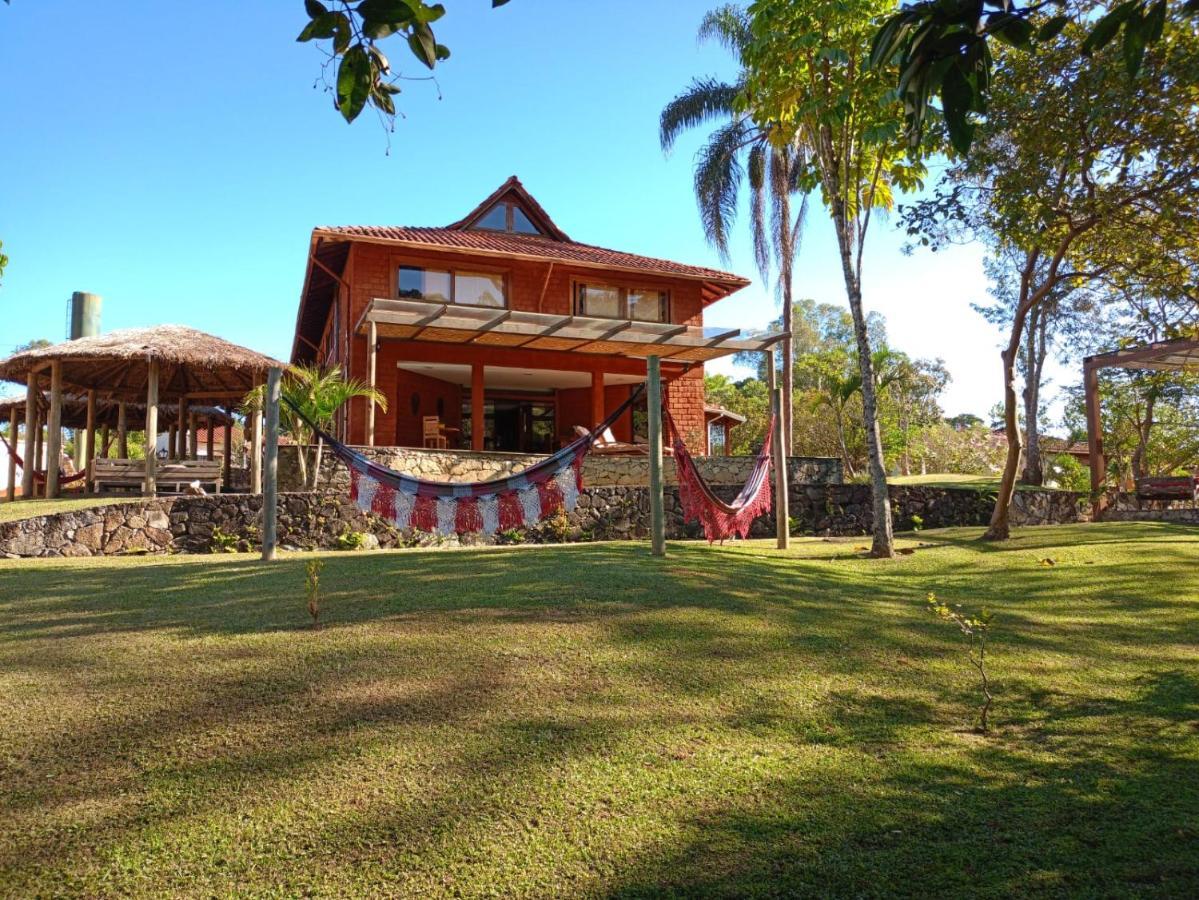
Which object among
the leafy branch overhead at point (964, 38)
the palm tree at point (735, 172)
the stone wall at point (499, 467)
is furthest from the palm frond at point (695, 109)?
the leafy branch overhead at point (964, 38)

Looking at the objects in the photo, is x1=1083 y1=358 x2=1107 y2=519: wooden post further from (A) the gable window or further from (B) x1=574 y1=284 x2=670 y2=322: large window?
(A) the gable window

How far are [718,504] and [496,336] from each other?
8.00 m

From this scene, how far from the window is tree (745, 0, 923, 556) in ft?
26.2

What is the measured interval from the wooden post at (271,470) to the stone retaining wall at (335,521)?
2.95m

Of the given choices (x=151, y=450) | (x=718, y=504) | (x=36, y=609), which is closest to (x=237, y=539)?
(x=151, y=450)

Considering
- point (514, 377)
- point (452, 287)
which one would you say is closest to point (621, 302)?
point (514, 377)

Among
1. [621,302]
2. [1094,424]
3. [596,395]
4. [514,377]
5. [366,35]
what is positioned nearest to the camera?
[366,35]

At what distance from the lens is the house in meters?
13.5

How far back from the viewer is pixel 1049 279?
778cm

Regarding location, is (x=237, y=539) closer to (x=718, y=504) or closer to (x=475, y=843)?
(x=718, y=504)

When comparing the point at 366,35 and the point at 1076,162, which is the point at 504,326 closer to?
the point at 1076,162

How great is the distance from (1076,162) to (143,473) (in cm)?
1224

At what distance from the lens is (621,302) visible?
635 inches

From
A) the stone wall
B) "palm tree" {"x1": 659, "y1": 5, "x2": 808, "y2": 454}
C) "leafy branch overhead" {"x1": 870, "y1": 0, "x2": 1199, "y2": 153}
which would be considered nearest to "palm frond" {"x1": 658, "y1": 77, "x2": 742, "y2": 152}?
"palm tree" {"x1": 659, "y1": 5, "x2": 808, "y2": 454}
